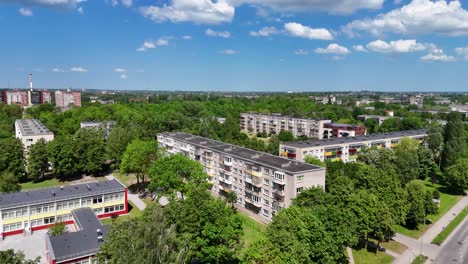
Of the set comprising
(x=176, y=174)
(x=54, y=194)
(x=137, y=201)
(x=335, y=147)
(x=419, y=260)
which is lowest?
(x=419, y=260)

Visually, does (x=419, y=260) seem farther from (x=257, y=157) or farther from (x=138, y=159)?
(x=138, y=159)

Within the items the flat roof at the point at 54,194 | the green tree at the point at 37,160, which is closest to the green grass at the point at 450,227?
the flat roof at the point at 54,194

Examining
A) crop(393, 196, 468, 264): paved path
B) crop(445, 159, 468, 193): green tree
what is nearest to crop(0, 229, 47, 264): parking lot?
crop(393, 196, 468, 264): paved path

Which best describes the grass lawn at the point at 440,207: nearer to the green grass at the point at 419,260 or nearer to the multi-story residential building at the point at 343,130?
the green grass at the point at 419,260

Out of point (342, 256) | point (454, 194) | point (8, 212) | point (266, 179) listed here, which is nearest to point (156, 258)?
point (342, 256)

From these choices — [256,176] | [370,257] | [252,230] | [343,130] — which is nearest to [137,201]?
[256,176]

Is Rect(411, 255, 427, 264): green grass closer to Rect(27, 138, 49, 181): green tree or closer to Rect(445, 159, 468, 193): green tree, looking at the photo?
Rect(445, 159, 468, 193): green tree
